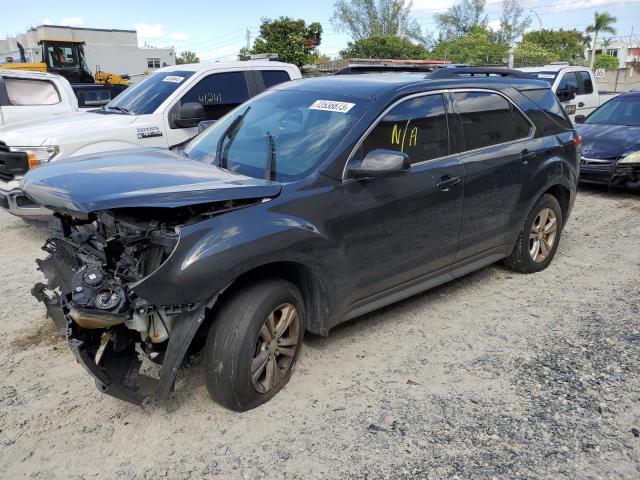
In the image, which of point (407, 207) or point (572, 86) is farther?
point (572, 86)

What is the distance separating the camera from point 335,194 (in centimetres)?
338

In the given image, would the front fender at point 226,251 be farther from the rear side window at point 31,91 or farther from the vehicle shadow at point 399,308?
the rear side window at point 31,91

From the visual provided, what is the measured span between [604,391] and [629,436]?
1.41 feet

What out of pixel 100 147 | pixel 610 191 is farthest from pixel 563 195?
pixel 100 147

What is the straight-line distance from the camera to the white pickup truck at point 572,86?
1276 centimetres

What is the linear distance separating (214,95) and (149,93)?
Answer: 83 centimetres

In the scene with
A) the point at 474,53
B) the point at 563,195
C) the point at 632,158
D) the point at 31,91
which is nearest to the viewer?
the point at 563,195

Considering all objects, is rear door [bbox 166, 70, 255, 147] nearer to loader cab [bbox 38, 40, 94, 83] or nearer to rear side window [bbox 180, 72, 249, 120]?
rear side window [bbox 180, 72, 249, 120]

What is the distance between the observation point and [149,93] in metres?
7.13

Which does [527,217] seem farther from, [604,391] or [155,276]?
[155,276]

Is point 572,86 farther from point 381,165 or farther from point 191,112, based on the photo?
point 381,165

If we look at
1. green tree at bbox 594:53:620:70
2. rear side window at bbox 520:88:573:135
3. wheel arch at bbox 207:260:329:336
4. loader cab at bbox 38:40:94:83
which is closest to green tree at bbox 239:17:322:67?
loader cab at bbox 38:40:94:83

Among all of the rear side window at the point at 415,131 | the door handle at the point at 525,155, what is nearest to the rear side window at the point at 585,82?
the door handle at the point at 525,155

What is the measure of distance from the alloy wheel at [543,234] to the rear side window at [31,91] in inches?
308
